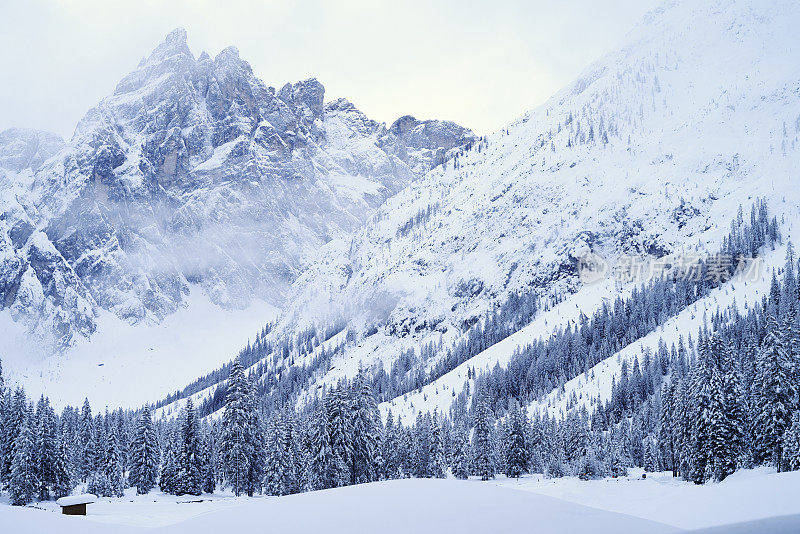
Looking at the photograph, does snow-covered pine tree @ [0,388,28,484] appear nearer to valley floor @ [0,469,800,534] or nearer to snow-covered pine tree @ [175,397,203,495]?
snow-covered pine tree @ [175,397,203,495]

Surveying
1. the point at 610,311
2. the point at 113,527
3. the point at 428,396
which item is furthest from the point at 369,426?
the point at 610,311

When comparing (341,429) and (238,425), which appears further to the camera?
(238,425)

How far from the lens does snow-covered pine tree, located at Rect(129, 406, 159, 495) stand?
70.1 m

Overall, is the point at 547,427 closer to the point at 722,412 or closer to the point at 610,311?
the point at 722,412

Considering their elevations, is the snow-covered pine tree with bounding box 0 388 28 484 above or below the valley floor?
above

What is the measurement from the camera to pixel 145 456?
231ft

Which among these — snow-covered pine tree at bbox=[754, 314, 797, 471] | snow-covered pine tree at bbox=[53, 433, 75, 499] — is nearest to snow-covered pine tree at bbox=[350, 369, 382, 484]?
snow-covered pine tree at bbox=[53, 433, 75, 499]

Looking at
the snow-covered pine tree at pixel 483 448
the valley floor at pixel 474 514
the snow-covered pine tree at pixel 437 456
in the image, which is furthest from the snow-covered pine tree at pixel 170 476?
the valley floor at pixel 474 514

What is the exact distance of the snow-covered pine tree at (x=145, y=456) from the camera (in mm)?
70125

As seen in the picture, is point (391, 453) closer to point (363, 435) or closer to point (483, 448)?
point (483, 448)

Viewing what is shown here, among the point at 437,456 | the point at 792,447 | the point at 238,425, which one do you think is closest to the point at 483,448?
the point at 437,456

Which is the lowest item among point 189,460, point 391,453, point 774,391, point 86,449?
point 391,453

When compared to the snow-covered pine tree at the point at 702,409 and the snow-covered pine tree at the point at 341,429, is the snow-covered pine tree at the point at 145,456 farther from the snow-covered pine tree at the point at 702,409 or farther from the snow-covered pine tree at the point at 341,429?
the snow-covered pine tree at the point at 702,409

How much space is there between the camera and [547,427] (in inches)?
4377
